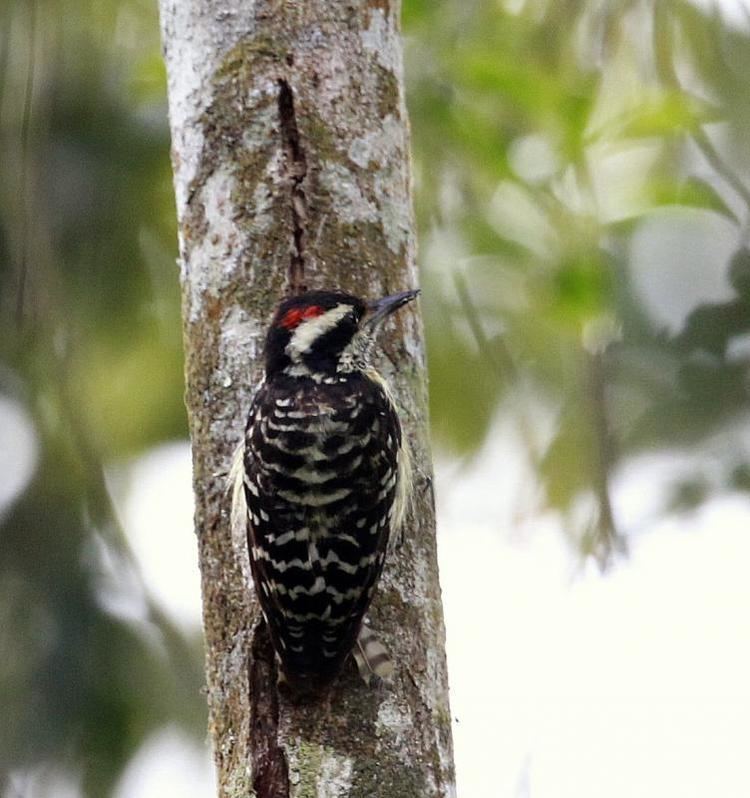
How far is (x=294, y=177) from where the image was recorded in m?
3.54

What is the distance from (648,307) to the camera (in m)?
6.42

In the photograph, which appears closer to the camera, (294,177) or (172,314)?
(294,177)

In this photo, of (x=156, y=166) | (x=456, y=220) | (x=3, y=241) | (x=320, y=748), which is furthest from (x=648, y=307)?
(x=320, y=748)

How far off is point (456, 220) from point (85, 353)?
1.75 metres

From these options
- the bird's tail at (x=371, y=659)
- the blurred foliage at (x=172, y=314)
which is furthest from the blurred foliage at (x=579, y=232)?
the bird's tail at (x=371, y=659)

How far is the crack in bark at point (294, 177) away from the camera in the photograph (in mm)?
3490

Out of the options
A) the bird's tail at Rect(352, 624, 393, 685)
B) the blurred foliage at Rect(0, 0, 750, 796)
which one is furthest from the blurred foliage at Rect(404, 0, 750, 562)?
the bird's tail at Rect(352, 624, 393, 685)

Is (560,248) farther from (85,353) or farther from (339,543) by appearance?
(85,353)

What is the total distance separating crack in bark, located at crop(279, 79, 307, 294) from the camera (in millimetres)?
3490

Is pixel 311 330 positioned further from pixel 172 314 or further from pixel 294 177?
pixel 172 314

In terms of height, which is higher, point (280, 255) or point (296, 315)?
point (280, 255)

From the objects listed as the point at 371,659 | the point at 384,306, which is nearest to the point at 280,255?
the point at 384,306

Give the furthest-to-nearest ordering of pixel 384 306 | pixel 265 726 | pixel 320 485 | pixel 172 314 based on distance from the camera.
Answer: pixel 172 314 < pixel 384 306 < pixel 320 485 < pixel 265 726

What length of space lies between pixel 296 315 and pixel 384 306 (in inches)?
9.2
